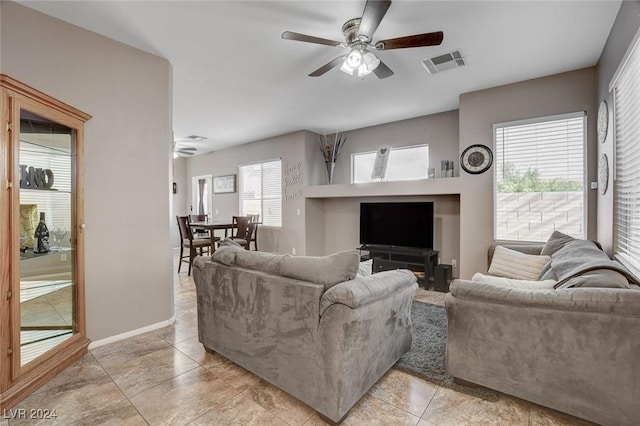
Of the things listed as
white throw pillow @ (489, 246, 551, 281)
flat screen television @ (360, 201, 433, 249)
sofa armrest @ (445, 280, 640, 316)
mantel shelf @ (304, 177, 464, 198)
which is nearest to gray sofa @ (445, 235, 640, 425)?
sofa armrest @ (445, 280, 640, 316)

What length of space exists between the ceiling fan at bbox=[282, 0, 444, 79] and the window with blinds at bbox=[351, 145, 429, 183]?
2.58 metres

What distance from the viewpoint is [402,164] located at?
5199 millimetres

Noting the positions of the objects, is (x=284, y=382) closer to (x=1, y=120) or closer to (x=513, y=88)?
(x=1, y=120)

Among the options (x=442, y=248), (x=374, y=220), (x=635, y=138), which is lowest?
(x=442, y=248)

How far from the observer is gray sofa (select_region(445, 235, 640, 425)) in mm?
1460

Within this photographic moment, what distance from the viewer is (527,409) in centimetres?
175

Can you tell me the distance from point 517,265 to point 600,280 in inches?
55.2

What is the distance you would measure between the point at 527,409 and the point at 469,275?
2.31 m

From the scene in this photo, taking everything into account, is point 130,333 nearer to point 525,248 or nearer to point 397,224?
point 397,224

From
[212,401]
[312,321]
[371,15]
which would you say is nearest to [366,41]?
[371,15]

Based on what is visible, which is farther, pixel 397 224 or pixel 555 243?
pixel 397 224

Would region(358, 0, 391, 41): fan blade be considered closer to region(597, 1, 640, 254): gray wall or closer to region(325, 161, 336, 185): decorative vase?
region(597, 1, 640, 254): gray wall

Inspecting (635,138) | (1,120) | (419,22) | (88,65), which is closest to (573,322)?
(635,138)

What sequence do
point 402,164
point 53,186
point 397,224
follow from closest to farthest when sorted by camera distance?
point 53,186, point 397,224, point 402,164
